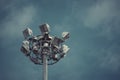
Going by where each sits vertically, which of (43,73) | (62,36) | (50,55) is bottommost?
(43,73)

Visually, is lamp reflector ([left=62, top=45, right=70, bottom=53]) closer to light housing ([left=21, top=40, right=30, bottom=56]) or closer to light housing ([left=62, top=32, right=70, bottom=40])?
light housing ([left=62, top=32, right=70, bottom=40])

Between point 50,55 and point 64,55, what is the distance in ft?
5.23

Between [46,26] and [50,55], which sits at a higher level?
[46,26]

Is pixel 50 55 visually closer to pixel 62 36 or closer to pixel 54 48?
pixel 54 48

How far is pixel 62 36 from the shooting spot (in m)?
34.0

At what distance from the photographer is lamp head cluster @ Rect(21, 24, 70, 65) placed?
31500mm

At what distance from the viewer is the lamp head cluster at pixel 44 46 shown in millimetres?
31500

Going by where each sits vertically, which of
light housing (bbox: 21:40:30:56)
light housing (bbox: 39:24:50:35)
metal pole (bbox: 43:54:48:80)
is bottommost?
metal pole (bbox: 43:54:48:80)

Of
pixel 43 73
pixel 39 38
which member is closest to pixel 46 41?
pixel 39 38

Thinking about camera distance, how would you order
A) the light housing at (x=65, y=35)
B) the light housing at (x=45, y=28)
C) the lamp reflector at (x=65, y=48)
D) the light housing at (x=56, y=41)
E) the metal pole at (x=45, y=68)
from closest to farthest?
the metal pole at (x=45, y=68) → the light housing at (x=56, y=41) → the light housing at (x=45, y=28) → the lamp reflector at (x=65, y=48) → the light housing at (x=65, y=35)

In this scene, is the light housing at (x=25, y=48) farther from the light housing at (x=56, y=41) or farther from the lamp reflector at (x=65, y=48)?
the lamp reflector at (x=65, y=48)

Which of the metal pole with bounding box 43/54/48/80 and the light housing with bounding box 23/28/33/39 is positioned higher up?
the light housing with bounding box 23/28/33/39

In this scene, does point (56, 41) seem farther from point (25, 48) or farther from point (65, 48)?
point (25, 48)

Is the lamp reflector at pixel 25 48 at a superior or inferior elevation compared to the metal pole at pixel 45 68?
superior
